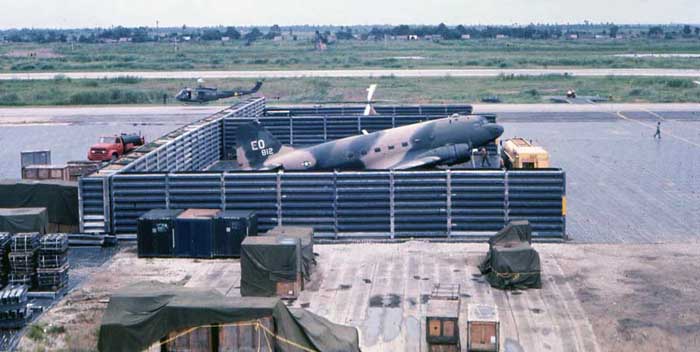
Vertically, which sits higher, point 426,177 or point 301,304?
point 426,177

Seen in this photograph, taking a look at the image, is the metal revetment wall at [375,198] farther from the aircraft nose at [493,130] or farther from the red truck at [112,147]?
the red truck at [112,147]

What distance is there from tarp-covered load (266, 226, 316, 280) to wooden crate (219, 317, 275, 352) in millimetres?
7911

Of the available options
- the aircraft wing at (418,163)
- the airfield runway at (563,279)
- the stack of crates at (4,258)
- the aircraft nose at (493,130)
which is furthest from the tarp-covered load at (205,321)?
the aircraft nose at (493,130)

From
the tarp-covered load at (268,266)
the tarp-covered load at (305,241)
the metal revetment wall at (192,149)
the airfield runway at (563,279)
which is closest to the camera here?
the airfield runway at (563,279)

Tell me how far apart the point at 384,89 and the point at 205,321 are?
82.7 meters

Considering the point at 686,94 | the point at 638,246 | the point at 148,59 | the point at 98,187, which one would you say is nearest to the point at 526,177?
the point at 638,246

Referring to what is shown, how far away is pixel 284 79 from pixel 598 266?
8650 centimetres

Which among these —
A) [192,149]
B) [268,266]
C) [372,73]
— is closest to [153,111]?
[192,149]

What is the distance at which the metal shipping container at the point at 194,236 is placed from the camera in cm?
3238

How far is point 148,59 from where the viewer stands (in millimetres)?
168750

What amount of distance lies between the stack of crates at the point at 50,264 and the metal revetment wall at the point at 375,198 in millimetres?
6622

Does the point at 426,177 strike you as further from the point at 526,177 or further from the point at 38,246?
the point at 38,246

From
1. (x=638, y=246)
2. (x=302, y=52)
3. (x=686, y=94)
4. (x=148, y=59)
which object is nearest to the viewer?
(x=638, y=246)

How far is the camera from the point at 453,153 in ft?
143
